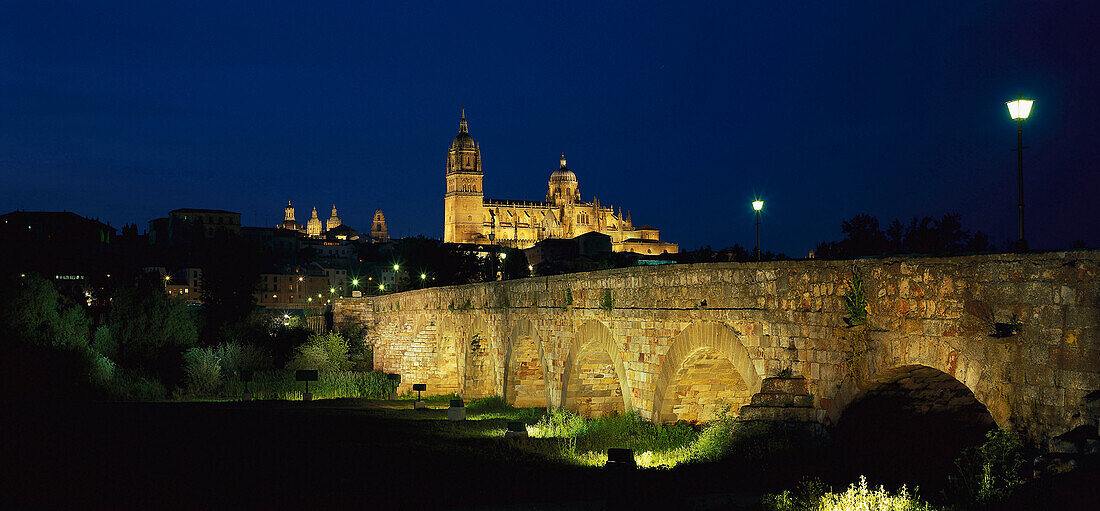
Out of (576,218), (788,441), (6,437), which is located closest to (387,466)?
(788,441)

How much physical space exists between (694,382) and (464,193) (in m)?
159

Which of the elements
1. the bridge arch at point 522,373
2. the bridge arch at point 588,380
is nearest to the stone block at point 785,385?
the bridge arch at point 588,380

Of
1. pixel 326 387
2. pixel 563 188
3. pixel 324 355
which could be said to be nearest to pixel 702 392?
pixel 326 387

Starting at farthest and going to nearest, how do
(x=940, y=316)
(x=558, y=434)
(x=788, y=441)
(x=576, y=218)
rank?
1. (x=576, y=218)
2. (x=558, y=434)
3. (x=788, y=441)
4. (x=940, y=316)

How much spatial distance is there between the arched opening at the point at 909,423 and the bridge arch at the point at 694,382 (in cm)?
312

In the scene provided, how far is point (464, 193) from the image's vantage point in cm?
17175

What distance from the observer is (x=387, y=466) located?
43.0ft

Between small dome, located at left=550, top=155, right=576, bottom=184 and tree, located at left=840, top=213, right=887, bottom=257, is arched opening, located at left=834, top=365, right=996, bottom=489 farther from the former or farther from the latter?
small dome, located at left=550, top=155, right=576, bottom=184

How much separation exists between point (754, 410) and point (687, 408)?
361cm

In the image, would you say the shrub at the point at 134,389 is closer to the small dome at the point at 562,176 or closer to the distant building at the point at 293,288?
the distant building at the point at 293,288

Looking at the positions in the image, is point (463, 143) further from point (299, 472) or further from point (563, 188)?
point (299, 472)

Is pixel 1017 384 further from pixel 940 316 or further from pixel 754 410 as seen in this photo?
pixel 754 410

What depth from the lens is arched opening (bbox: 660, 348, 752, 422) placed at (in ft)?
47.4

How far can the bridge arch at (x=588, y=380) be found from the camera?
1825 centimetres
